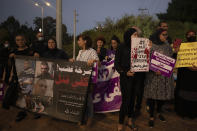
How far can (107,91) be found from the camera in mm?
4004

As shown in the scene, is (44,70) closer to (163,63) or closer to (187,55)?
(163,63)

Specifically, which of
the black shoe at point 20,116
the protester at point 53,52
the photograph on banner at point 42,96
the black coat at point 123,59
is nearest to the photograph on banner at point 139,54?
the black coat at point 123,59

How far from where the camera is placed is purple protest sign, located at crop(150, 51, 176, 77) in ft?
10.9

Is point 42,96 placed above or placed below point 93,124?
above

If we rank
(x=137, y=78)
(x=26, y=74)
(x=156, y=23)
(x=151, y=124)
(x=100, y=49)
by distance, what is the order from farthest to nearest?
(x=156, y=23), (x=100, y=49), (x=26, y=74), (x=151, y=124), (x=137, y=78)

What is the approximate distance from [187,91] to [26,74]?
3632 mm

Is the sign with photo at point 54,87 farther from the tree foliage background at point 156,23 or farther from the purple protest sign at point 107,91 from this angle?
the tree foliage background at point 156,23

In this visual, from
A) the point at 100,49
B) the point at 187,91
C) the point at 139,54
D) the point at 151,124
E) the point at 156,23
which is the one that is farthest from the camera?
the point at 156,23

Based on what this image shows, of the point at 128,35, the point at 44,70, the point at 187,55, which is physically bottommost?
the point at 44,70

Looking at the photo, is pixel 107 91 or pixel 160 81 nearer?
pixel 160 81

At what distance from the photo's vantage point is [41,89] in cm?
364

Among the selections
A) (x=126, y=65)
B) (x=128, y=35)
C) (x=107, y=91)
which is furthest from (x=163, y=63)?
(x=107, y=91)

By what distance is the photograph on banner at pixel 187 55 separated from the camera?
11.7 feet

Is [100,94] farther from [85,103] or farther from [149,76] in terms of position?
[149,76]
